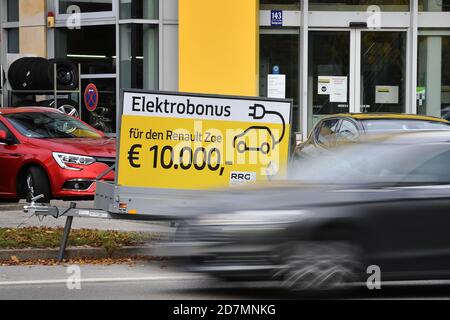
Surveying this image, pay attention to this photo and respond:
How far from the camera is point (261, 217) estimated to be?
→ 273 inches

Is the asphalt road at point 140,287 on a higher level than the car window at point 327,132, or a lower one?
lower

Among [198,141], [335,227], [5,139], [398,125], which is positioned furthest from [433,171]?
[5,139]

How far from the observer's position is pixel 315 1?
72.8ft

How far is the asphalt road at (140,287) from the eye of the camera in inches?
277

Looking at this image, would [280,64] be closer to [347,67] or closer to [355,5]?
[347,67]

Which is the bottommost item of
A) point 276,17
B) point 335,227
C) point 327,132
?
point 335,227

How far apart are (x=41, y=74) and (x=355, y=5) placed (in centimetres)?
837

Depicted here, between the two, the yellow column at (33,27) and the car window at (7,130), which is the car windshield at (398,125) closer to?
the car window at (7,130)

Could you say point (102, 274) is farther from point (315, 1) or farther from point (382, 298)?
point (315, 1)

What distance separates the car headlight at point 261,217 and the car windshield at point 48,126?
25.8 feet

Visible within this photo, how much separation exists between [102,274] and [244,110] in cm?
257

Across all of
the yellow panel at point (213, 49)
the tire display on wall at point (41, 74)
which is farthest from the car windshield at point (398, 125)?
the tire display on wall at point (41, 74)

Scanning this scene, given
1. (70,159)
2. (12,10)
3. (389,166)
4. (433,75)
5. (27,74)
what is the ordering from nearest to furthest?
(389,166) < (70,159) < (27,74) < (433,75) < (12,10)

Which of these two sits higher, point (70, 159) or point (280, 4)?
point (280, 4)
